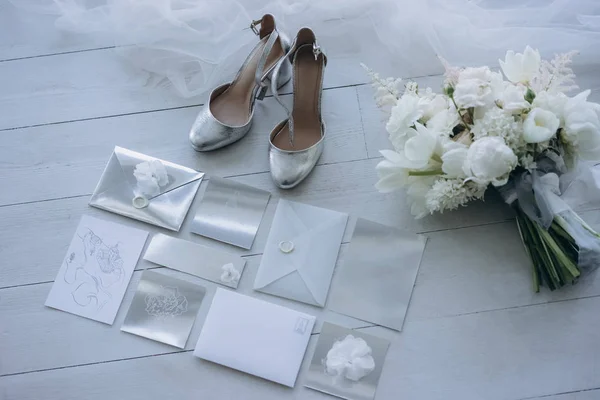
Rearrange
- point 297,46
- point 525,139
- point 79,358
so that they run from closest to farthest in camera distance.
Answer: point 525,139, point 79,358, point 297,46

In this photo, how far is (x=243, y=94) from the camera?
1.27 metres

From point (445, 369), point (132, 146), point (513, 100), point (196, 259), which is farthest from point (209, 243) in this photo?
point (513, 100)

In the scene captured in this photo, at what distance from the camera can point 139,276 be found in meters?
1.17

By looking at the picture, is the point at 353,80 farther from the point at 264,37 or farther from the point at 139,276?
the point at 139,276

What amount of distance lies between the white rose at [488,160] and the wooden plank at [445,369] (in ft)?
0.99

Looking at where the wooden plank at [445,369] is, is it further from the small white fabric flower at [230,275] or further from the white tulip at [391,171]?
the white tulip at [391,171]

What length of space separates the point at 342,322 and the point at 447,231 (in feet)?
0.92

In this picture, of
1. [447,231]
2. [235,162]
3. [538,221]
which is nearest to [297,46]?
[235,162]

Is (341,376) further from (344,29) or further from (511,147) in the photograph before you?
(344,29)

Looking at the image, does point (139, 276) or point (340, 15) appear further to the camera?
point (340, 15)

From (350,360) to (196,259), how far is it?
36 centimetres

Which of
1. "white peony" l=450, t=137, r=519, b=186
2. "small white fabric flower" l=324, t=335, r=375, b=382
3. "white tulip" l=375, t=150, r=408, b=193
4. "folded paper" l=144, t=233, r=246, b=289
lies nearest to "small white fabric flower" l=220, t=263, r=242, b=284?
"folded paper" l=144, t=233, r=246, b=289

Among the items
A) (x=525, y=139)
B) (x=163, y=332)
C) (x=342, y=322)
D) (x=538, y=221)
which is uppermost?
(x=525, y=139)

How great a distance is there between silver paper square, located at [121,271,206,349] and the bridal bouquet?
0.45 meters
